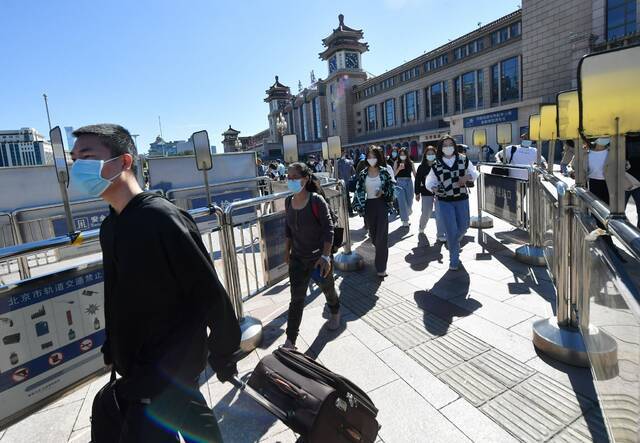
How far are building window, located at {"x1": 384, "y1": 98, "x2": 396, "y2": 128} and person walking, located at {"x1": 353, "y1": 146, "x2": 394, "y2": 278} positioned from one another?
5923 centimetres

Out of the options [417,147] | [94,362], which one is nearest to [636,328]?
[94,362]

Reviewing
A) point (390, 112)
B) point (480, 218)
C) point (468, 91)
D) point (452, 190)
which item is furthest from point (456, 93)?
point (452, 190)

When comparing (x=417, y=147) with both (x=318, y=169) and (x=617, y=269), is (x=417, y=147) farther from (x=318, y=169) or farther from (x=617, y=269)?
(x=617, y=269)

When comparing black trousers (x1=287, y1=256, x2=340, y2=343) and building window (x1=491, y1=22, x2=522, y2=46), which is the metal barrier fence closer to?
black trousers (x1=287, y1=256, x2=340, y2=343)

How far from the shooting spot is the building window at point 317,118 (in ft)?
258

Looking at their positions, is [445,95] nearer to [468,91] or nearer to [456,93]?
[456,93]

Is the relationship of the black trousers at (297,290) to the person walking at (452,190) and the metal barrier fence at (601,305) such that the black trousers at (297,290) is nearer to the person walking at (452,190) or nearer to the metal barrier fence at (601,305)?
the metal barrier fence at (601,305)

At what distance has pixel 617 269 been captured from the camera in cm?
149

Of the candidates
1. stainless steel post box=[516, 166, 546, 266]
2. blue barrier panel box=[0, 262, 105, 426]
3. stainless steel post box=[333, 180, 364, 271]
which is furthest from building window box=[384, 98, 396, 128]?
blue barrier panel box=[0, 262, 105, 426]

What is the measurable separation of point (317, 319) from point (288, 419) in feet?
7.26

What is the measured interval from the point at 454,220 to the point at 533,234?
1.28 metres

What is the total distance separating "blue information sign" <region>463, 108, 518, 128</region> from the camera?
29.7 meters

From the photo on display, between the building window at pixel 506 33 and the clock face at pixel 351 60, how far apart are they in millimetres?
33190

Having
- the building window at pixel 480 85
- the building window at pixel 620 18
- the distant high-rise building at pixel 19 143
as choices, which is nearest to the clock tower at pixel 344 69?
the building window at pixel 480 85
